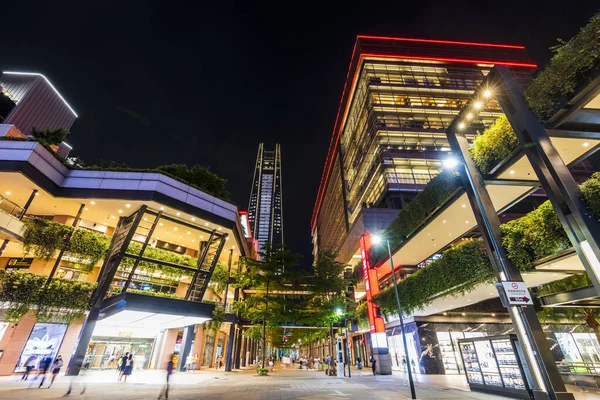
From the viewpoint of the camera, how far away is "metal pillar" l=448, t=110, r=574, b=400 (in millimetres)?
8812

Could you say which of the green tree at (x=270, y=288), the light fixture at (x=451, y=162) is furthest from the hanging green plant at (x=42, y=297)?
the light fixture at (x=451, y=162)

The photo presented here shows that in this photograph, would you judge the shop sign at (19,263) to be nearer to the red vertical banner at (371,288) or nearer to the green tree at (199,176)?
the green tree at (199,176)

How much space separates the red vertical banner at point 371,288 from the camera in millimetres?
25281

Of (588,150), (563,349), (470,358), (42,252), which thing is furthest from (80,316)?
(563,349)

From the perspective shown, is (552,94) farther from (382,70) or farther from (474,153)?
(382,70)

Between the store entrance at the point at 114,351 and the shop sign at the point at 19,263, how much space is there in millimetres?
8625

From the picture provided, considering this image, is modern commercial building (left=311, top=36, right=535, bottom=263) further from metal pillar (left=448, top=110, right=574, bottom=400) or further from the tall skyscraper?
the tall skyscraper

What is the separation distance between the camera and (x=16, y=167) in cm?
1759

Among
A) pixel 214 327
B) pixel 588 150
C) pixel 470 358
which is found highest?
pixel 588 150

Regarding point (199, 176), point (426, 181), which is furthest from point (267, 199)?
point (199, 176)

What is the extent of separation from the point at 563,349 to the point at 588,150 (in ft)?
69.1

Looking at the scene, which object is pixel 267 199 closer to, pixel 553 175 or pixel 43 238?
pixel 43 238

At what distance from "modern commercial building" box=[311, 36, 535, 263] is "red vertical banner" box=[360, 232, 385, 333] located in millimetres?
4947

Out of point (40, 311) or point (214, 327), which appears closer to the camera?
point (40, 311)
